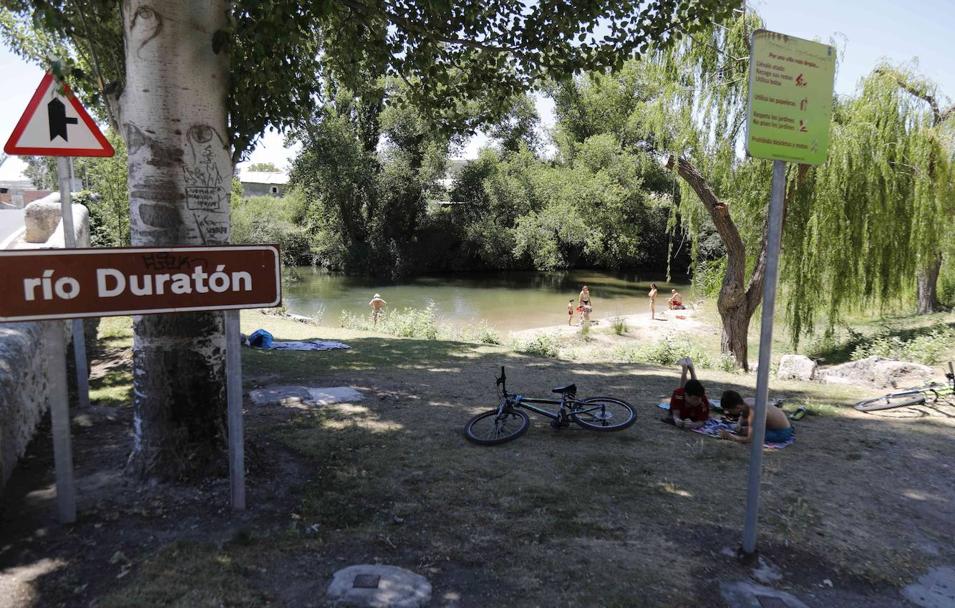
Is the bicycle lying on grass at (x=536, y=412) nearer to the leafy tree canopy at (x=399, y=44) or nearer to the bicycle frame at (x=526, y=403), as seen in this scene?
the bicycle frame at (x=526, y=403)

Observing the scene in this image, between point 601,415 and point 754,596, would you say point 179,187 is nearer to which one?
point 754,596

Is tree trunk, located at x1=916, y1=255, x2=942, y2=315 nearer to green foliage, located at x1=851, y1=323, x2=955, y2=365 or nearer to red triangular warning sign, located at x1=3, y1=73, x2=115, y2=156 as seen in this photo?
green foliage, located at x1=851, y1=323, x2=955, y2=365

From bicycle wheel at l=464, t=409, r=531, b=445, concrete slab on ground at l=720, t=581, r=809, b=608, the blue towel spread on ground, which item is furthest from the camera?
the blue towel spread on ground

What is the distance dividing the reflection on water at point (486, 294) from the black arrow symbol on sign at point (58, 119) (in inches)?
721

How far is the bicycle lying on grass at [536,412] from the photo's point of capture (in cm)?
598

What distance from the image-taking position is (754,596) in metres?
3.42

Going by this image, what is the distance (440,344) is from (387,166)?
27.9m

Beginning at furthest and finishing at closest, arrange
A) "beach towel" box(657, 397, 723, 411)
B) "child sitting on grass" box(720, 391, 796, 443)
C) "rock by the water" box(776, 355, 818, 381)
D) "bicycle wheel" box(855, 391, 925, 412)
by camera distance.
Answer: "rock by the water" box(776, 355, 818, 381) → "bicycle wheel" box(855, 391, 925, 412) → "beach towel" box(657, 397, 723, 411) → "child sitting on grass" box(720, 391, 796, 443)

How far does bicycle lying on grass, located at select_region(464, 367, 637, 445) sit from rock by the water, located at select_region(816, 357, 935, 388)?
6536mm

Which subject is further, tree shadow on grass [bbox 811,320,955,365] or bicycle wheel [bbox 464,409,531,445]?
tree shadow on grass [bbox 811,320,955,365]

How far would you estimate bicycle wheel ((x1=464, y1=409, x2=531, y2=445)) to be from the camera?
5.84 m

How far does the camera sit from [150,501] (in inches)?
159

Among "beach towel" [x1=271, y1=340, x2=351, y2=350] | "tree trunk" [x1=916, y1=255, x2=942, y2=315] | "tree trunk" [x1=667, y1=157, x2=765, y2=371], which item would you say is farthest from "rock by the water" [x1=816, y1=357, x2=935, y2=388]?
"beach towel" [x1=271, y1=340, x2=351, y2=350]

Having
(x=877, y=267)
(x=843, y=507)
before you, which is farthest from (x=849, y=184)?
(x=843, y=507)
